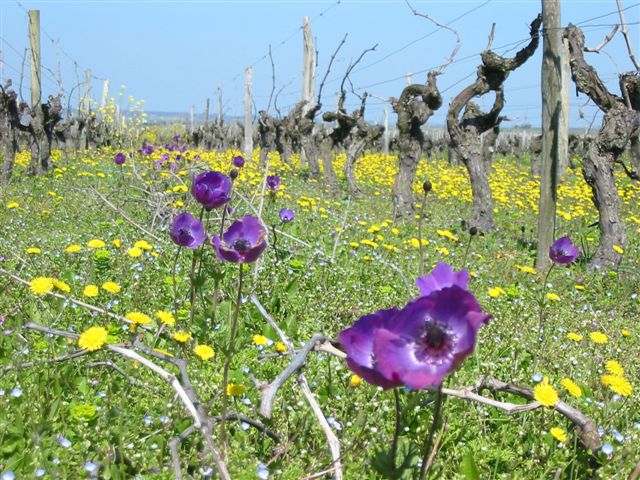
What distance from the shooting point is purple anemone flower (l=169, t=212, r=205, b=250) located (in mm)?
2754

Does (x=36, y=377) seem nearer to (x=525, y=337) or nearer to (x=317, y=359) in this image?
(x=317, y=359)

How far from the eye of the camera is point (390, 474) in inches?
47.6

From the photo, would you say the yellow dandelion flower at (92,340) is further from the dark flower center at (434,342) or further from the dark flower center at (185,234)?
the dark flower center at (434,342)

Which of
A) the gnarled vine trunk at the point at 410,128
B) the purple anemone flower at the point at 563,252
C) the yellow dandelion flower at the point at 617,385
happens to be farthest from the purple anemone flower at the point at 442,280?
the gnarled vine trunk at the point at 410,128

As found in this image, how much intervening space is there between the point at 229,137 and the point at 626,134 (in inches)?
1123

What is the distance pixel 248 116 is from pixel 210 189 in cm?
1930

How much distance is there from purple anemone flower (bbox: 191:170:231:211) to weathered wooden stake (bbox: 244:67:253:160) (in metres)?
18.1

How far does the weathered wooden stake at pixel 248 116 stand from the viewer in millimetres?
21180

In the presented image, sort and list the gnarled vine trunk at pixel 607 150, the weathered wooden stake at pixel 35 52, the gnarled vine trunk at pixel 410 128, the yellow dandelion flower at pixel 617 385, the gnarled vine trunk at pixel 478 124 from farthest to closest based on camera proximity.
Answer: the weathered wooden stake at pixel 35 52 → the gnarled vine trunk at pixel 410 128 → the gnarled vine trunk at pixel 478 124 → the gnarled vine trunk at pixel 607 150 → the yellow dandelion flower at pixel 617 385

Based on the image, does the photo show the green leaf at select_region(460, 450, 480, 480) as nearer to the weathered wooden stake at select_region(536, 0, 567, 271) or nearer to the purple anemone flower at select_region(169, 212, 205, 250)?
the purple anemone flower at select_region(169, 212, 205, 250)

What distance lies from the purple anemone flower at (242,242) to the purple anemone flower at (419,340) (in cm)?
76

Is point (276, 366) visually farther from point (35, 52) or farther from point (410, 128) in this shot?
point (35, 52)

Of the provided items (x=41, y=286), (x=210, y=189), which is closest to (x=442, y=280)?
(x=210, y=189)

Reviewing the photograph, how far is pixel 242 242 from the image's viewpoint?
1928 mm
